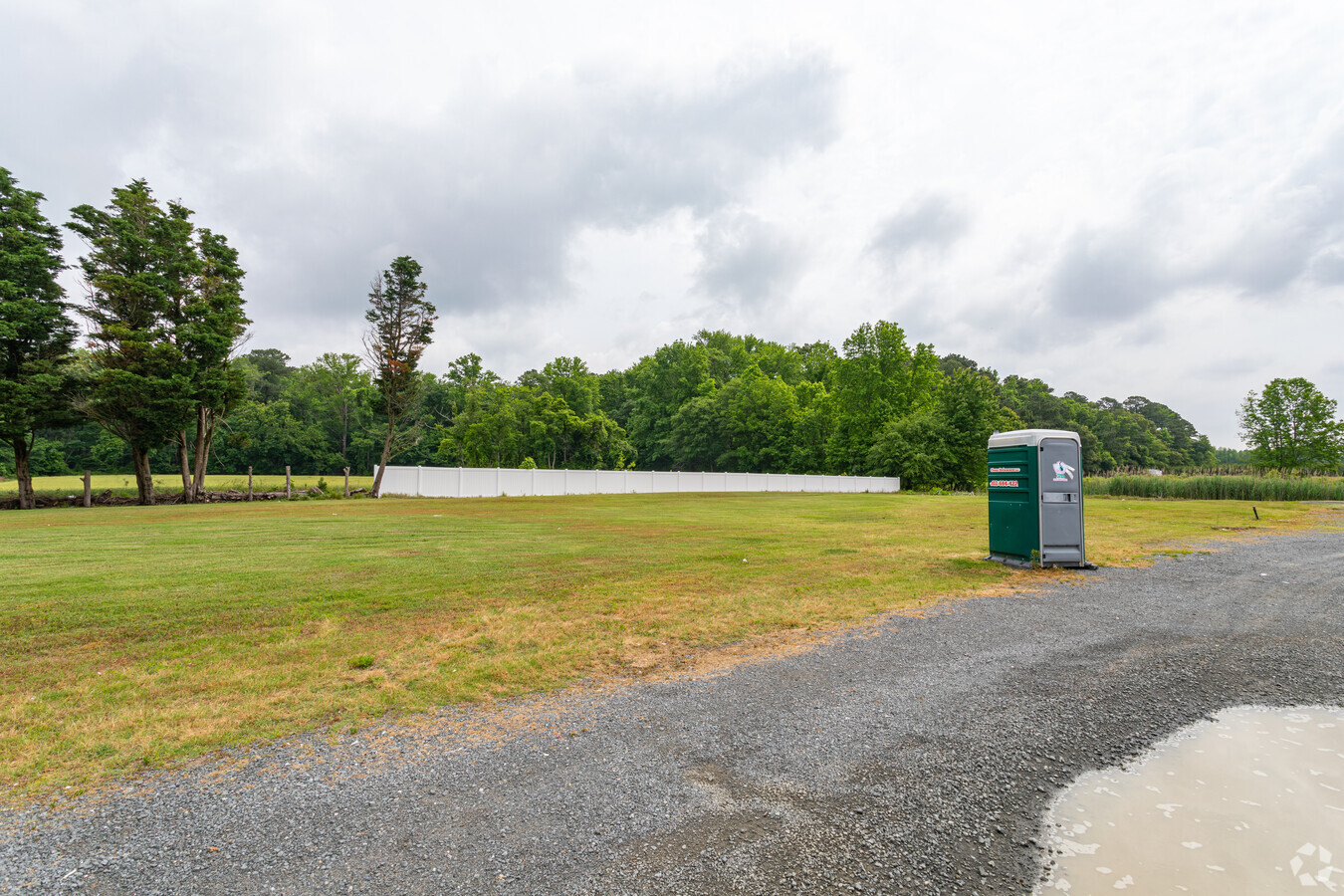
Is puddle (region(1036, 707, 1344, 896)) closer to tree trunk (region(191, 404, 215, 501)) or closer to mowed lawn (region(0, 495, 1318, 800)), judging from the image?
mowed lawn (region(0, 495, 1318, 800))

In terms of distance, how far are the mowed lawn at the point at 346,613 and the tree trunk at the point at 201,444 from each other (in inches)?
579

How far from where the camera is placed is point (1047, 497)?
33.3 feet

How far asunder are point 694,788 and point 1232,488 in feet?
141

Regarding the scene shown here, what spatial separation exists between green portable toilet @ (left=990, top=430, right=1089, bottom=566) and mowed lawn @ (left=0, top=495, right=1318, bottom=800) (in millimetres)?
825

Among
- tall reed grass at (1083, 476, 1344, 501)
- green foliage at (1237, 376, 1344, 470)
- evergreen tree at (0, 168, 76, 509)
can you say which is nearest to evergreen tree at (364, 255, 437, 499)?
evergreen tree at (0, 168, 76, 509)

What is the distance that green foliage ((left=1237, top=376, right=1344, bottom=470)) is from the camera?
2135 inches

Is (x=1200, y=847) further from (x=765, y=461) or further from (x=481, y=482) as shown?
(x=765, y=461)

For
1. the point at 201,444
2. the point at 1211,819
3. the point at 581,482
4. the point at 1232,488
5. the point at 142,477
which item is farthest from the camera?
the point at 581,482

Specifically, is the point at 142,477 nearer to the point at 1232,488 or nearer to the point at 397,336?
the point at 397,336

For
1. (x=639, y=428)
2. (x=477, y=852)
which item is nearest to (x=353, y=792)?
(x=477, y=852)

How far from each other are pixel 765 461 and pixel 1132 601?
197ft

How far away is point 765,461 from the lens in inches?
2657

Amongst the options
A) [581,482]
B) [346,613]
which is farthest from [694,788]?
[581,482]

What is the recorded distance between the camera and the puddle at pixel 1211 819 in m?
2.60
